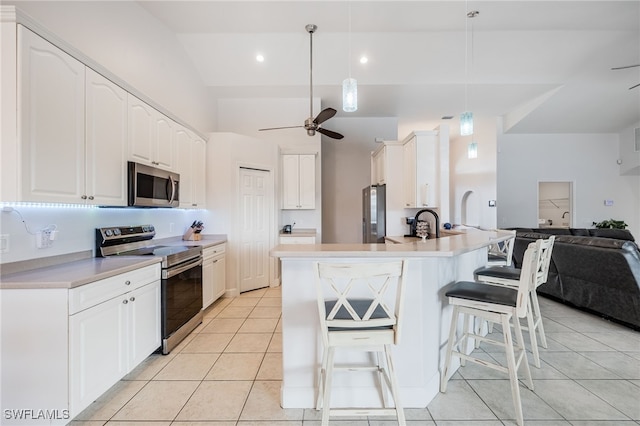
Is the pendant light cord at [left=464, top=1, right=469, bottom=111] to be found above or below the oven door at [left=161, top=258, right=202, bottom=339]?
above

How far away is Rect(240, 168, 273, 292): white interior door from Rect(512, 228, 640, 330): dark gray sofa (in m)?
4.15

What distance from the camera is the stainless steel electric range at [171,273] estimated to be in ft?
8.00

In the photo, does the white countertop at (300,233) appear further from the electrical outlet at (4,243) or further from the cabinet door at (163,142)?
the electrical outlet at (4,243)

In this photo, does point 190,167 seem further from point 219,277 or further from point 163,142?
point 219,277

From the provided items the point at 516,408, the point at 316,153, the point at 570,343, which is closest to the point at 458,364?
the point at 516,408

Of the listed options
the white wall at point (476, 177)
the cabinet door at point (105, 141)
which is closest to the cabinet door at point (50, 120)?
the cabinet door at point (105, 141)

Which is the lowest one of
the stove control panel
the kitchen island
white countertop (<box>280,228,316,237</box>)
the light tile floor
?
the light tile floor

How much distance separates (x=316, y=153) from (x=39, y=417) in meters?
4.55

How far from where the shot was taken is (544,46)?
13.8 feet

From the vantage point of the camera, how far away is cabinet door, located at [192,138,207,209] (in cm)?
381

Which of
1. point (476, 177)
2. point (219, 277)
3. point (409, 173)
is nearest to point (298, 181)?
point (409, 173)

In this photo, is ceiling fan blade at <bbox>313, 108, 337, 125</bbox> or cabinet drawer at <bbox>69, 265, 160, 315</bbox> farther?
ceiling fan blade at <bbox>313, 108, 337, 125</bbox>

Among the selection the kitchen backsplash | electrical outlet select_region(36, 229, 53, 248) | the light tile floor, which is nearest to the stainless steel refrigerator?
the light tile floor

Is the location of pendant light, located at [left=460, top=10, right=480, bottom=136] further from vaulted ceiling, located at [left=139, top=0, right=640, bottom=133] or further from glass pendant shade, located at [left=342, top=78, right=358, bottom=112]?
glass pendant shade, located at [left=342, top=78, right=358, bottom=112]
